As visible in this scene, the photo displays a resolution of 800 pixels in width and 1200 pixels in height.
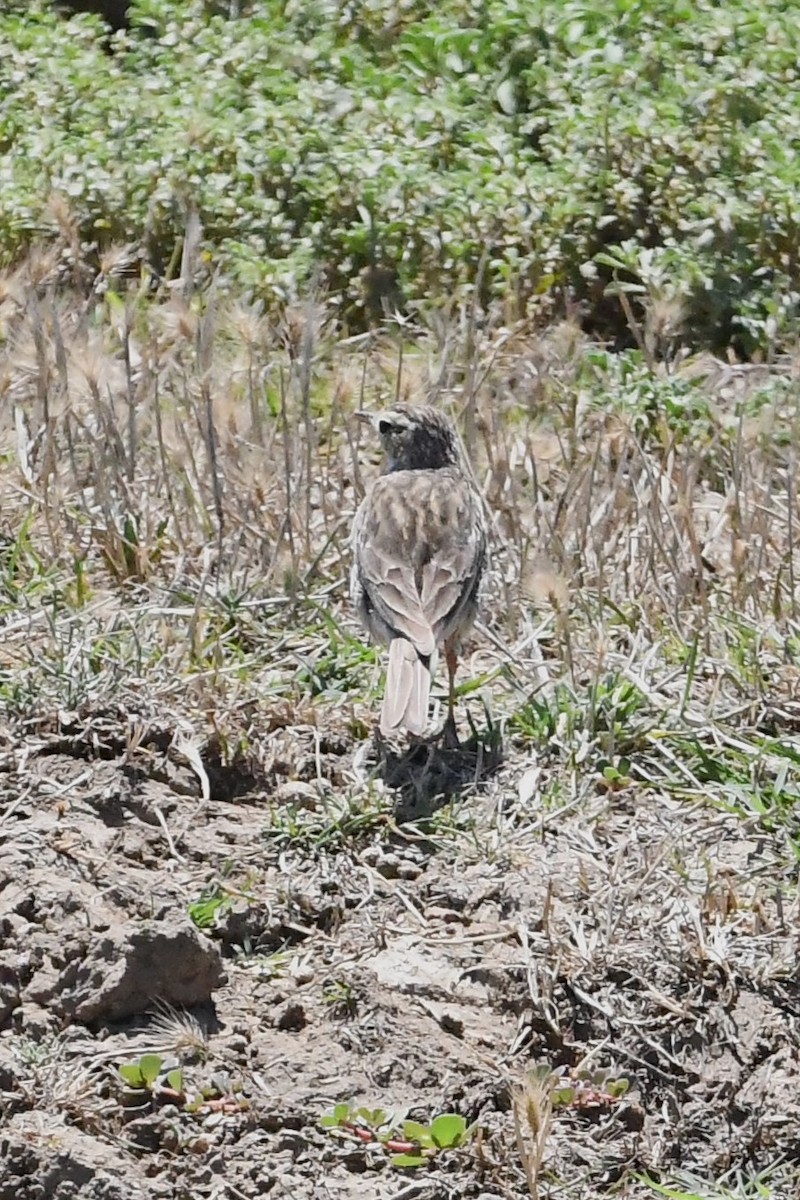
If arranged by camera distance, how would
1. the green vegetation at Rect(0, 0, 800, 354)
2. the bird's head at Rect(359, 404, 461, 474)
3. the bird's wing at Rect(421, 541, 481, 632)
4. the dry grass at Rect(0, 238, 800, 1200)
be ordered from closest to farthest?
the dry grass at Rect(0, 238, 800, 1200) → the bird's wing at Rect(421, 541, 481, 632) → the bird's head at Rect(359, 404, 461, 474) → the green vegetation at Rect(0, 0, 800, 354)

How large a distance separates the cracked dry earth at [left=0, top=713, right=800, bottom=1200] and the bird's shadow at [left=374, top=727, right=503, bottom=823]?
64mm

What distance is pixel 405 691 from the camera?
18.1ft

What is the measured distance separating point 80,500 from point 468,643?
143 centimetres

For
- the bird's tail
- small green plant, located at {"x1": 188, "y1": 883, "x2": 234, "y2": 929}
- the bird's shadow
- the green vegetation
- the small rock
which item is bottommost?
the bird's shadow

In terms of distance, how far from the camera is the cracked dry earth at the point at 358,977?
172 inches

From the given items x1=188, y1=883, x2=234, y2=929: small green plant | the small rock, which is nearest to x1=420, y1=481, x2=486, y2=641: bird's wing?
x1=188, y1=883, x2=234, y2=929: small green plant

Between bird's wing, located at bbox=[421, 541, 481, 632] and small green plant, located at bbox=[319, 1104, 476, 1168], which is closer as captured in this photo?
small green plant, located at bbox=[319, 1104, 476, 1168]

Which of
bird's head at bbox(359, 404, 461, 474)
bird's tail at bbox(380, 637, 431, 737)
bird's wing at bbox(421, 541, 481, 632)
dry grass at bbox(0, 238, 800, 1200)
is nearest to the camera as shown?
dry grass at bbox(0, 238, 800, 1200)

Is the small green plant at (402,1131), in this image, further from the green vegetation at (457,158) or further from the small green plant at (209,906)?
the green vegetation at (457,158)

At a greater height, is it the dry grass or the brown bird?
the brown bird

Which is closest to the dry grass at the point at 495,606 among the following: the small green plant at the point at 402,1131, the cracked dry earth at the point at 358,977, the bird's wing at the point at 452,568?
the cracked dry earth at the point at 358,977

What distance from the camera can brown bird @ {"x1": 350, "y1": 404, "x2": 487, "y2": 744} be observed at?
555cm

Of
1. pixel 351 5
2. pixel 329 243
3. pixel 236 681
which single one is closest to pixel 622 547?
pixel 236 681

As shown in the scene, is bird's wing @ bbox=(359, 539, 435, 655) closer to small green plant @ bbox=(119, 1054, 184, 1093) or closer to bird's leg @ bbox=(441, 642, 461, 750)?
bird's leg @ bbox=(441, 642, 461, 750)
